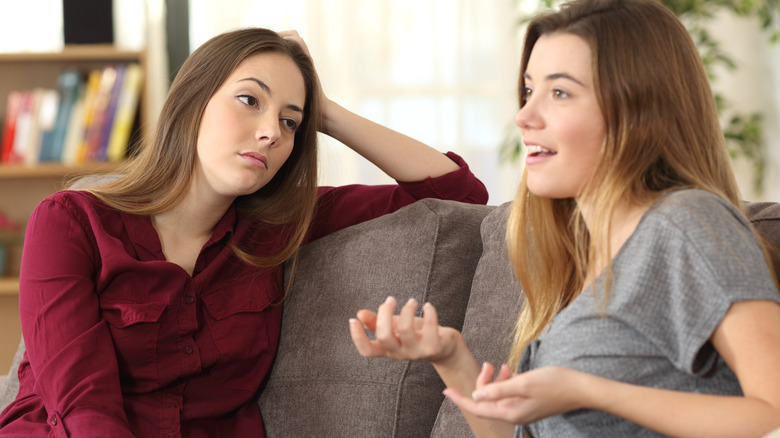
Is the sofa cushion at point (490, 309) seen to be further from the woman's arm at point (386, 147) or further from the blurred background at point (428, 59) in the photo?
the blurred background at point (428, 59)

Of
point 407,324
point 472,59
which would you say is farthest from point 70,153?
point 407,324

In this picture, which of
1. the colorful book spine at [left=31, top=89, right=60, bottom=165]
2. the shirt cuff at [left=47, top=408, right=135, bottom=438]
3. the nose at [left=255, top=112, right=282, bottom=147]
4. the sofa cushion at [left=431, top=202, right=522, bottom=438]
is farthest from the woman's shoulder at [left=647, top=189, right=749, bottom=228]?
the colorful book spine at [left=31, top=89, right=60, bottom=165]

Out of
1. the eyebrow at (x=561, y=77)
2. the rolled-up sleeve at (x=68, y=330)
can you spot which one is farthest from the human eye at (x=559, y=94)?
the rolled-up sleeve at (x=68, y=330)

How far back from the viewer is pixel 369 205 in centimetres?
177

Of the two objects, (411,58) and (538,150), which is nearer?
(538,150)

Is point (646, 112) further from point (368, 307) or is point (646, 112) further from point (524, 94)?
point (368, 307)

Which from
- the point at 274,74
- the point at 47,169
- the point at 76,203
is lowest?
the point at 47,169

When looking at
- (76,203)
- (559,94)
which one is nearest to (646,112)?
(559,94)

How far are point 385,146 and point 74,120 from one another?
1957mm

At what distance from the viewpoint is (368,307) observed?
5.14 feet

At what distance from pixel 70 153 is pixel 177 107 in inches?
74.1

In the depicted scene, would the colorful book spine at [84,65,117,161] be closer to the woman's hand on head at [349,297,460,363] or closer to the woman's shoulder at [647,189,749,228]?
the woman's hand on head at [349,297,460,363]

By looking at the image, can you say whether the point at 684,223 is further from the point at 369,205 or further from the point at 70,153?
the point at 70,153

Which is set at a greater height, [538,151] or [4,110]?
[538,151]
